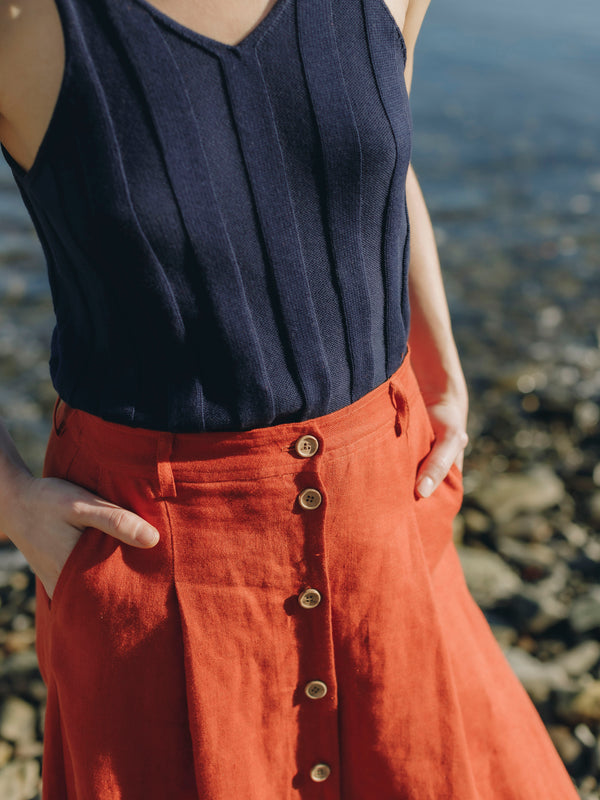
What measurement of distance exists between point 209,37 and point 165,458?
599 mm

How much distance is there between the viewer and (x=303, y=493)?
48.3 inches

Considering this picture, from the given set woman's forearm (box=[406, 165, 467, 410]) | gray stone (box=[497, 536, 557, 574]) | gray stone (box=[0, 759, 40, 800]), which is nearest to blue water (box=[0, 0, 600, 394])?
gray stone (box=[497, 536, 557, 574])

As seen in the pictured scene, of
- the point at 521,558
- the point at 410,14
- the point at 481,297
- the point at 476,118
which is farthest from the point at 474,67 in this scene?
the point at 410,14

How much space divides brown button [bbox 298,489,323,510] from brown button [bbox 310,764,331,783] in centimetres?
50

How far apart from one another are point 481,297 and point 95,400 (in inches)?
213

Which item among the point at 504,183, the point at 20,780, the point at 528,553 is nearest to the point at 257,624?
the point at 20,780

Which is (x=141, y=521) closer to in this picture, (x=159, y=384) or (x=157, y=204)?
(x=159, y=384)

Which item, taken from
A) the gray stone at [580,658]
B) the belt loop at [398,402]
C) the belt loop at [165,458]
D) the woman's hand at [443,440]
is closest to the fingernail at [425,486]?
the woman's hand at [443,440]

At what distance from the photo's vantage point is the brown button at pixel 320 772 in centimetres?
137

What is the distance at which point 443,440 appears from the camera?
1.61 m

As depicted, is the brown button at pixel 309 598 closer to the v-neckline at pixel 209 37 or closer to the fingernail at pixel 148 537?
the fingernail at pixel 148 537

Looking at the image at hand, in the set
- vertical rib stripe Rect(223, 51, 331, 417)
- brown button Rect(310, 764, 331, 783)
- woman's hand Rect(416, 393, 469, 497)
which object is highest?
vertical rib stripe Rect(223, 51, 331, 417)

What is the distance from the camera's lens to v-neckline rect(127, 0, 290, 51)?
1.02 meters

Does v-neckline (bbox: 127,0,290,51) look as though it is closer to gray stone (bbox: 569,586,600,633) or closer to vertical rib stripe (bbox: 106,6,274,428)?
vertical rib stripe (bbox: 106,6,274,428)
